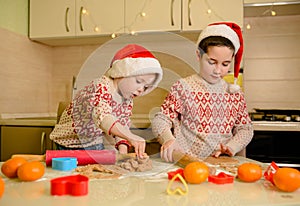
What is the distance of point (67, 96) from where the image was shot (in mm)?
2547

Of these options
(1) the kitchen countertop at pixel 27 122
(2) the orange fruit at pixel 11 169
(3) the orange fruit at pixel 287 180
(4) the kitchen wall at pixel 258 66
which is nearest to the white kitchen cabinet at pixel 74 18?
(4) the kitchen wall at pixel 258 66

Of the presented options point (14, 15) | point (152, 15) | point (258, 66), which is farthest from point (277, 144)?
point (14, 15)

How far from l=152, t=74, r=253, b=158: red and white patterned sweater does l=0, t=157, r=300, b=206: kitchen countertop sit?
1.59 feet

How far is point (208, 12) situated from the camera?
203 centimetres

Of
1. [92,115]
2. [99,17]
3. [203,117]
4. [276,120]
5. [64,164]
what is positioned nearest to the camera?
[64,164]

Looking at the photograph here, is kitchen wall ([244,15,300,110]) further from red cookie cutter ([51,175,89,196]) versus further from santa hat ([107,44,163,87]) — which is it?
red cookie cutter ([51,175,89,196])

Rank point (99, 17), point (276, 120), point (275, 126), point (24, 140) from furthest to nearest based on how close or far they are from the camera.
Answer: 1. point (99, 17)
2. point (24, 140)
3. point (276, 120)
4. point (275, 126)

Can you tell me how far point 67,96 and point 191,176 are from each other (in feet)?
6.62

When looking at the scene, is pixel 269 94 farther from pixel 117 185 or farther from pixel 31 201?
pixel 31 201

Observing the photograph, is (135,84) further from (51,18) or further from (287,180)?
(51,18)

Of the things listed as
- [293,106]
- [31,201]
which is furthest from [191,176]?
[293,106]

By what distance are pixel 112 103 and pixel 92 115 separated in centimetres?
10

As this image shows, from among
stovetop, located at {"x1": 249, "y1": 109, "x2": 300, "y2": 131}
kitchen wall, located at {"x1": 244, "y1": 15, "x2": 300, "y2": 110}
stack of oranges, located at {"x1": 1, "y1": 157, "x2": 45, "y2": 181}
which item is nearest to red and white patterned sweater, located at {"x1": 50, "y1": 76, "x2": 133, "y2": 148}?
stack of oranges, located at {"x1": 1, "y1": 157, "x2": 45, "y2": 181}

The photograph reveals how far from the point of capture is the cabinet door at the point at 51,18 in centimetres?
224
